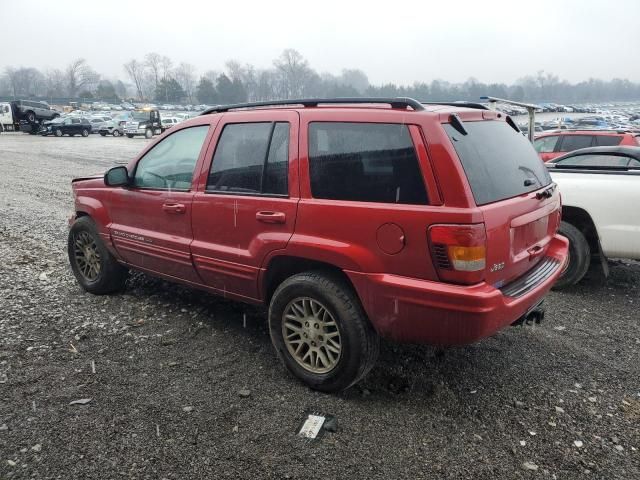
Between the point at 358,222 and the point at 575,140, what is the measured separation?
443 inches

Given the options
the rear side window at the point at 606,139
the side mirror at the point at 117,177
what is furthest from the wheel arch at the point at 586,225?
the rear side window at the point at 606,139

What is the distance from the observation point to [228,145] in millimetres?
3865

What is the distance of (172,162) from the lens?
4266 millimetres

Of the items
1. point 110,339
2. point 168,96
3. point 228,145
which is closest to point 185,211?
point 228,145

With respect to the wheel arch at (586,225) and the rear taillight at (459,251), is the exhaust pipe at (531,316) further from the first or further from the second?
the wheel arch at (586,225)

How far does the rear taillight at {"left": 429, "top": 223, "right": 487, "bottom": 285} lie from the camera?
2.77 m

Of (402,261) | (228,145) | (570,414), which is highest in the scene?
(228,145)

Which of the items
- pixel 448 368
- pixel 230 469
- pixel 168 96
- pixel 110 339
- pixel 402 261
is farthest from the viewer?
pixel 168 96

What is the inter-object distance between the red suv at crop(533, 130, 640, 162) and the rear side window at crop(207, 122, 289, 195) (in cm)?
992

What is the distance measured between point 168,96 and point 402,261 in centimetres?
10054

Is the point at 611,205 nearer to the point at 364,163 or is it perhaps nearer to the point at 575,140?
the point at 364,163

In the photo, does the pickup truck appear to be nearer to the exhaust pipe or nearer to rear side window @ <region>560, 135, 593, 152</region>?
the exhaust pipe

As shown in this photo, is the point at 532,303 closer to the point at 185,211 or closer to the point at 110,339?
the point at 185,211

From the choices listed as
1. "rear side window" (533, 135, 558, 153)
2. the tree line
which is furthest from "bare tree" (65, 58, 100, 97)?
"rear side window" (533, 135, 558, 153)
